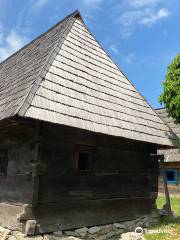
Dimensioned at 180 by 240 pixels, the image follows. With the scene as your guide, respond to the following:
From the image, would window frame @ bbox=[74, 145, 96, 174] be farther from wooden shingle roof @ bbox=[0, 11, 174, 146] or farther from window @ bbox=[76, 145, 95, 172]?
wooden shingle roof @ bbox=[0, 11, 174, 146]

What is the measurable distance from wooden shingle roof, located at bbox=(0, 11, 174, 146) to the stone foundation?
76.7 inches

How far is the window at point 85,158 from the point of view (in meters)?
6.64

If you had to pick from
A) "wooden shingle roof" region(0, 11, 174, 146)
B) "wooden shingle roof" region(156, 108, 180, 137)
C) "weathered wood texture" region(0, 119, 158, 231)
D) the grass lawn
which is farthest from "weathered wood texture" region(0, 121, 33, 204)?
"wooden shingle roof" region(156, 108, 180, 137)

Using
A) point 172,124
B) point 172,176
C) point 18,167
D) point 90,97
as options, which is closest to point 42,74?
point 90,97

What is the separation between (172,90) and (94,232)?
224 inches

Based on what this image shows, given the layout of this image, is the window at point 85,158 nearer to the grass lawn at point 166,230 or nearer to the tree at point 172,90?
the grass lawn at point 166,230

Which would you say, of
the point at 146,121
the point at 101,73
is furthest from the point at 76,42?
the point at 146,121

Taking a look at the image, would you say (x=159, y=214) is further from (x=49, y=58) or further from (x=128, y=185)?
(x=49, y=58)

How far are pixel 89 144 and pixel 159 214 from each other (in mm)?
3238

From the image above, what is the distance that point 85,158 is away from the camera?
6801mm

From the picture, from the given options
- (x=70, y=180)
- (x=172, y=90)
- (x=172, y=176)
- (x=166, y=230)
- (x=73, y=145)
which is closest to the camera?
(x=70, y=180)

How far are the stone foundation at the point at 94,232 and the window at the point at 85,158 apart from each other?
4.01 feet

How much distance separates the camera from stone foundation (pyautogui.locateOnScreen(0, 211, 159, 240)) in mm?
5441

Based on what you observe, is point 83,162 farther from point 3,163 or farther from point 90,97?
point 3,163
